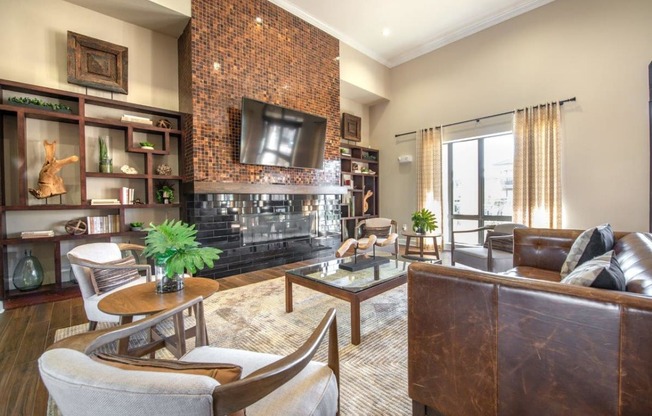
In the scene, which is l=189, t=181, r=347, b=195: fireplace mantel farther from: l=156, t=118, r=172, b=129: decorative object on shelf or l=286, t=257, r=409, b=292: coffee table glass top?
l=286, t=257, r=409, b=292: coffee table glass top

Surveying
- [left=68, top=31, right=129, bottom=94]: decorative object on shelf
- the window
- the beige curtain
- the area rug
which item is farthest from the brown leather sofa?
[left=68, top=31, right=129, bottom=94]: decorative object on shelf

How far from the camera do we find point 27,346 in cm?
206

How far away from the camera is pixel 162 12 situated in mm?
3543

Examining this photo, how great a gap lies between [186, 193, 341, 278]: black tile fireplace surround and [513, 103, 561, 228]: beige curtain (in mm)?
3061

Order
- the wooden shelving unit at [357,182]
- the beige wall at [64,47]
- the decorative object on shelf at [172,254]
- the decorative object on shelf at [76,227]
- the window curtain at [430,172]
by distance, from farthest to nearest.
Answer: the wooden shelving unit at [357,182] < the window curtain at [430,172] < the decorative object on shelf at [76,227] < the beige wall at [64,47] < the decorative object on shelf at [172,254]

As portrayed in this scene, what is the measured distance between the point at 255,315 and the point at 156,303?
42.0 inches

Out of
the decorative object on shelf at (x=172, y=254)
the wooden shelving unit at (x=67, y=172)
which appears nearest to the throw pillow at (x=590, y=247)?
the decorative object on shelf at (x=172, y=254)

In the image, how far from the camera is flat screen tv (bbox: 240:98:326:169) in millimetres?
4125

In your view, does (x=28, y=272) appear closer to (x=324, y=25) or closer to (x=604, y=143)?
(x=324, y=25)

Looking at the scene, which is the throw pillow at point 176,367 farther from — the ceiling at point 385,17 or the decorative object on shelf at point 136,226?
the ceiling at point 385,17

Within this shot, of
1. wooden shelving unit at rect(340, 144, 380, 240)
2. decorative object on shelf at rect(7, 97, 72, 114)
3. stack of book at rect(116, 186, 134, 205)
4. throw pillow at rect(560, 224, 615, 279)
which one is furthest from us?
wooden shelving unit at rect(340, 144, 380, 240)

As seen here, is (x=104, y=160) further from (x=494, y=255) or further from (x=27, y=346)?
(x=494, y=255)

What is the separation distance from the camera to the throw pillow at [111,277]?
2.05 metres

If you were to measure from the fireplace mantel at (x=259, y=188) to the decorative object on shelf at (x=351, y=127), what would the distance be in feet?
4.65
